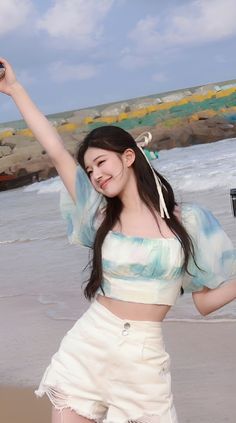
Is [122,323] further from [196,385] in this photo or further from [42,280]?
[42,280]

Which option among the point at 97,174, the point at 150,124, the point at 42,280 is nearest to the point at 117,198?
the point at 97,174

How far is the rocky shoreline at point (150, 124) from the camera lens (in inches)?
914

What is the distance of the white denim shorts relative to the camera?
74.4 inches

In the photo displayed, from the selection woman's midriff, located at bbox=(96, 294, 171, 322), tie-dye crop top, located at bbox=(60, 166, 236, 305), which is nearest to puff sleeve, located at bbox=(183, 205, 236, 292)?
tie-dye crop top, located at bbox=(60, 166, 236, 305)

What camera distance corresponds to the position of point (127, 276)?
194 centimetres

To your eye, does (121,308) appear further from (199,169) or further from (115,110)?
(115,110)

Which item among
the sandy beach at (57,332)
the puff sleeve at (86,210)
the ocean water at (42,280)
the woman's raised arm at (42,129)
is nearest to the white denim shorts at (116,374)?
the puff sleeve at (86,210)

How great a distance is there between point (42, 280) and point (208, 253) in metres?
4.21

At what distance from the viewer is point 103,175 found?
199 cm

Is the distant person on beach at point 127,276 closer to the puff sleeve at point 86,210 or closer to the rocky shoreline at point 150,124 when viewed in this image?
the puff sleeve at point 86,210

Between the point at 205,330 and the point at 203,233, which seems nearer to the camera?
the point at 203,233

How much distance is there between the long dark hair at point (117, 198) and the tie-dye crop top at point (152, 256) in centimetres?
2

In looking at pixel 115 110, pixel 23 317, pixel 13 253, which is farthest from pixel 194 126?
pixel 23 317

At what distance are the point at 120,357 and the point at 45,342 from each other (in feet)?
7.69
